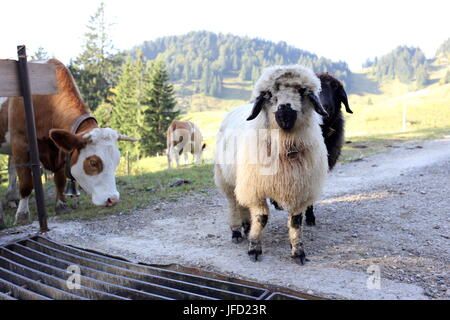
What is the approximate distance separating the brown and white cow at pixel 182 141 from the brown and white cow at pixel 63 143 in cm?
1169

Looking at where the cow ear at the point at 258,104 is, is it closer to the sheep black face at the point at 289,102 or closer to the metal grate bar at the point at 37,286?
the sheep black face at the point at 289,102

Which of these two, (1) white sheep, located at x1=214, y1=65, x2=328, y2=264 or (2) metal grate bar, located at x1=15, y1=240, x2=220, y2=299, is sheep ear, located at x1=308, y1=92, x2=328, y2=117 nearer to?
(1) white sheep, located at x1=214, y1=65, x2=328, y2=264

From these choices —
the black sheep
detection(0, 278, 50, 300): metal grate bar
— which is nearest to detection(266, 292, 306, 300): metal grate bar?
detection(0, 278, 50, 300): metal grate bar

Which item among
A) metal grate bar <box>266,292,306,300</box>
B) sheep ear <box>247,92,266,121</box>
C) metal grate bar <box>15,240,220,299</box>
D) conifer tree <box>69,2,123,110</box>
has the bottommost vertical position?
metal grate bar <box>15,240,220,299</box>

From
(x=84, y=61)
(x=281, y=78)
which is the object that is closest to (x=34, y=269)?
(x=281, y=78)

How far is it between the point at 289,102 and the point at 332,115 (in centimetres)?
242

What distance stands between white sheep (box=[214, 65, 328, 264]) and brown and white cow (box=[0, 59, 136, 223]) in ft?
7.56

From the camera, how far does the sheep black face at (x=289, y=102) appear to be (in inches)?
156

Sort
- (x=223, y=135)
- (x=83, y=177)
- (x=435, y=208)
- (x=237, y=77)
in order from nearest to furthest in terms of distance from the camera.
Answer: (x=223, y=135) → (x=83, y=177) → (x=435, y=208) → (x=237, y=77)

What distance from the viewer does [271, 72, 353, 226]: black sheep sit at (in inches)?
233

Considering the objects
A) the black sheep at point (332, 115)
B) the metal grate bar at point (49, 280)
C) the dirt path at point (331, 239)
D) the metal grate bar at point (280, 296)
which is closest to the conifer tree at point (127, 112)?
the dirt path at point (331, 239)

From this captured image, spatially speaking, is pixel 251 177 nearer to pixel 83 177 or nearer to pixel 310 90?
pixel 310 90

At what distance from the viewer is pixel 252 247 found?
4.59 metres

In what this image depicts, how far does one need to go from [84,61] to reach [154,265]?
4149 cm
